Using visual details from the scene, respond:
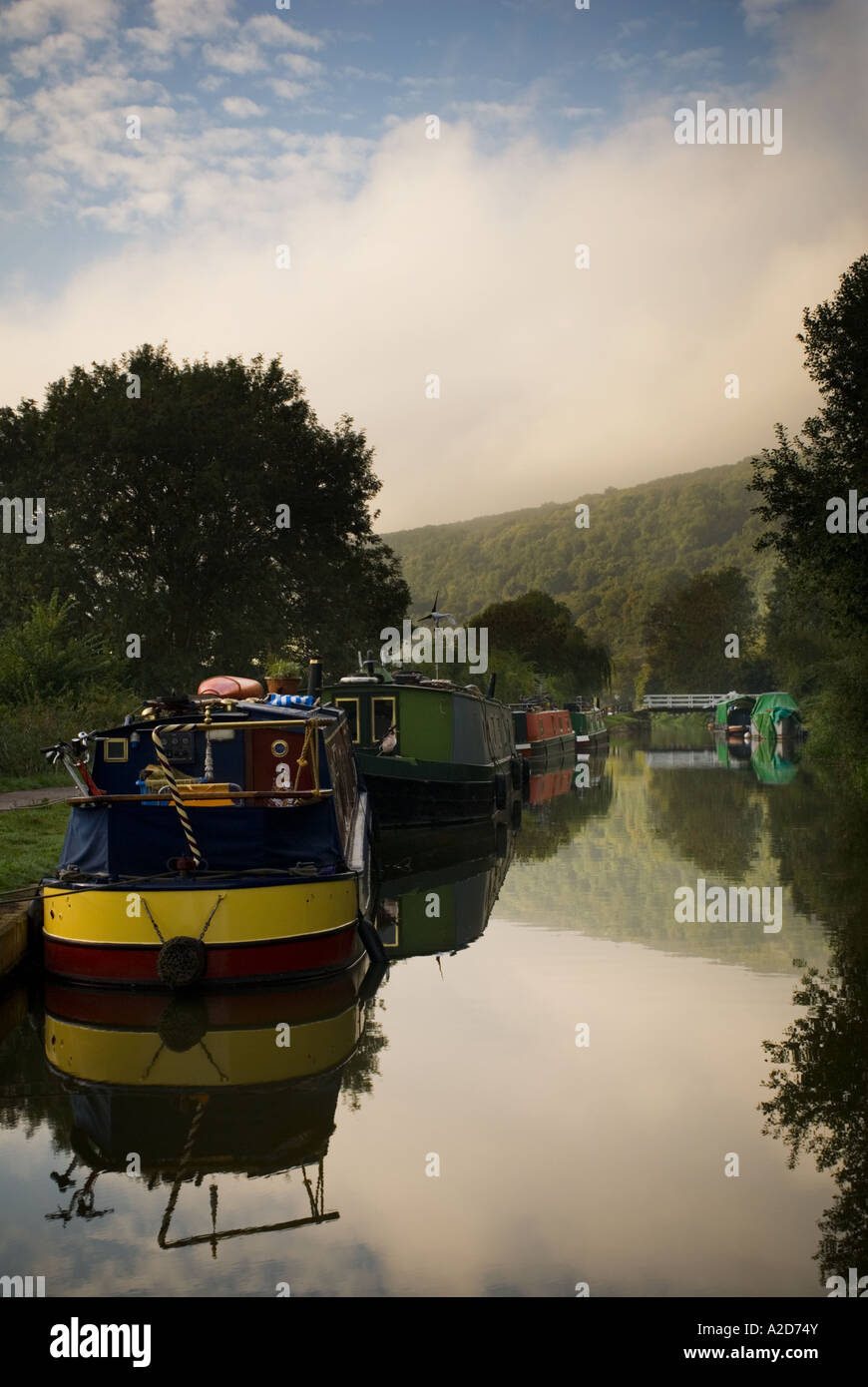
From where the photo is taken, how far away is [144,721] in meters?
13.9

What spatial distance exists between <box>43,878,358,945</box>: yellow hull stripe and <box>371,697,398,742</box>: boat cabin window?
1534 centimetres

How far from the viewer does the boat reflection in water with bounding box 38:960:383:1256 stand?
816 cm

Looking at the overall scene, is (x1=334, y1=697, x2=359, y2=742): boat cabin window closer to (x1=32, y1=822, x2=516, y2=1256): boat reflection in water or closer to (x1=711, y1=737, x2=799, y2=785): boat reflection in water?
(x1=32, y1=822, x2=516, y2=1256): boat reflection in water

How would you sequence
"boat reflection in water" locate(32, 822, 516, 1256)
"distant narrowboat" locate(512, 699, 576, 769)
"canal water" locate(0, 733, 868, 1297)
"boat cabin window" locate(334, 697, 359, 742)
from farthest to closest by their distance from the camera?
1. "distant narrowboat" locate(512, 699, 576, 769)
2. "boat cabin window" locate(334, 697, 359, 742)
3. "boat reflection in water" locate(32, 822, 516, 1256)
4. "canal water" locate(0, 733, 868, 1297)

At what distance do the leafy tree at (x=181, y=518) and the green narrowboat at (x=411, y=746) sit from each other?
50.7ft

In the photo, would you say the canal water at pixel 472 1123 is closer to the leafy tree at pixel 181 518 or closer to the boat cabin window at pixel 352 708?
the boat cabin window at pixel 352 708

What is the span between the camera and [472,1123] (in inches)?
355

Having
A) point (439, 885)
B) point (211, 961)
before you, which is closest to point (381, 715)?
point (439, 885)

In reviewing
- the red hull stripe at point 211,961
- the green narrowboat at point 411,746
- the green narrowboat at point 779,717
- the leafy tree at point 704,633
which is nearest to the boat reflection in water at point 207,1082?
the red hull stripe at point 211,961

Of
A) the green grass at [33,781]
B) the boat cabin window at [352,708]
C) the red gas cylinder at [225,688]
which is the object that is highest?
the red gas cylinder at [225,688]

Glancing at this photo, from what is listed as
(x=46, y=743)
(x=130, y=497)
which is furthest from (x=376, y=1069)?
(x=130, y=497)

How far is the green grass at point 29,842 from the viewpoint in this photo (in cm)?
1516

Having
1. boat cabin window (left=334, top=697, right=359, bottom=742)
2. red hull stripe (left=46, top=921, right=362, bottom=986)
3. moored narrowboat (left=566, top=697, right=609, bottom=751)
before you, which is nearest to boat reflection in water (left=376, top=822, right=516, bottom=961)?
boat cabin window (left=334, top=697, right=359, bottom=742)
